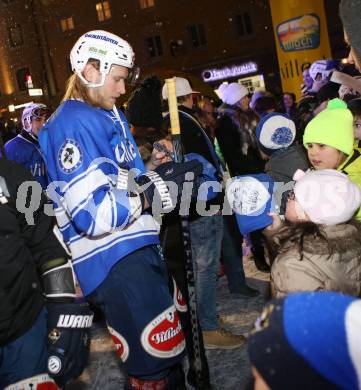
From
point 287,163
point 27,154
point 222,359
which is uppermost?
point 27,154

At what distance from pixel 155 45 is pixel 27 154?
30101 mm

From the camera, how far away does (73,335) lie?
2.26m

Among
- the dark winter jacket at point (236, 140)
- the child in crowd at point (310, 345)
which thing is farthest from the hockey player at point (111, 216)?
the dark winter jacket at point (236, 140)

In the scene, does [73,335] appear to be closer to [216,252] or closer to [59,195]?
[59,195]

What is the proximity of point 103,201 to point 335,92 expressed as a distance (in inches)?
197

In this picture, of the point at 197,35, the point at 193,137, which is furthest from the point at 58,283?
the point at 197,35

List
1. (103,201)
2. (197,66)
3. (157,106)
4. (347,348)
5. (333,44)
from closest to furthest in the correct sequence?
(347,348) → (103,201) → (157,106) → (333,44) → (197,66)

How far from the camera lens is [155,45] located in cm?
3472

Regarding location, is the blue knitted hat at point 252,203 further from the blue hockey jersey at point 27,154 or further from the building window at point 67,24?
the building window at point 67,24

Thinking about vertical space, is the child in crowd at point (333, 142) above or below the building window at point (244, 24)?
below

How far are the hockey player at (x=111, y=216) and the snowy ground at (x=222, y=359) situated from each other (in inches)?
51.6

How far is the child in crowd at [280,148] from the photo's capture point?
3.74 meters

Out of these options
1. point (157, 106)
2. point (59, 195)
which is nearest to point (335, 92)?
point (157, 106)

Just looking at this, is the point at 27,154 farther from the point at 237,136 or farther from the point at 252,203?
the point at 252,203
